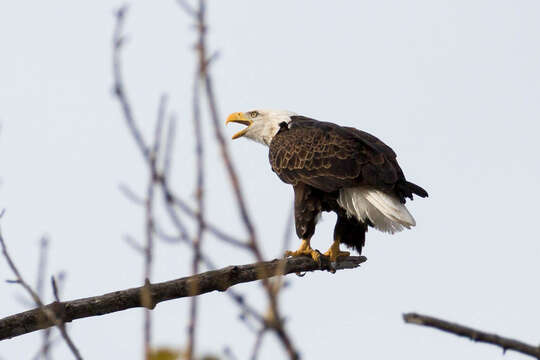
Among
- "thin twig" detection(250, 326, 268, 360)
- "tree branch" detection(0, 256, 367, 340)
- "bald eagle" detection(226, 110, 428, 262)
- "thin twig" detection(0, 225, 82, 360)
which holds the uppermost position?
"bald eagle" detection(226, 110, 428, 262)

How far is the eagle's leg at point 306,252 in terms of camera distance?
24.1 feet

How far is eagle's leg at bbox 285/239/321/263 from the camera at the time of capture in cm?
734

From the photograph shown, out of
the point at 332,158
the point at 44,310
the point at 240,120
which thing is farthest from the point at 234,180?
the point at 240,120

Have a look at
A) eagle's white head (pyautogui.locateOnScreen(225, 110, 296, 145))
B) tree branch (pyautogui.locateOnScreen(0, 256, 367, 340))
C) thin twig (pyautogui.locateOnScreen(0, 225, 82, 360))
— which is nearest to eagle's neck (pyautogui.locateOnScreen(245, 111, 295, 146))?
eagle's white head (pyautogui.locateOnScreen(225, 110, 296, 145))

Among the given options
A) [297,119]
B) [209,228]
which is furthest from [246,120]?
[209,228]

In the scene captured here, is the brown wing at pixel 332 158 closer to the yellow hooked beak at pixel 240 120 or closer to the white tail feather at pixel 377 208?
the white tail feather at pixel 377 208

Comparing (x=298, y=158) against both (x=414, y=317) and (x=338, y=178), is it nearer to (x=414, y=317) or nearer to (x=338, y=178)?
(x=338, y=178)

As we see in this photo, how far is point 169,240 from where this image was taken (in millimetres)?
1957

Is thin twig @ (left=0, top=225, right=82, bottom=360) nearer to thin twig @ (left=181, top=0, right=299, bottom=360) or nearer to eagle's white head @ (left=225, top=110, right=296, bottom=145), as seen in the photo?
thin twig @ (left=181, top=0, right=299, bottom=360)

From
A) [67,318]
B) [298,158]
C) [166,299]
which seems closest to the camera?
[67,318]

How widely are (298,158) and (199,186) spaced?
6153 millimetres

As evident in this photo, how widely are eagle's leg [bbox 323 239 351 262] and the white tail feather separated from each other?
0.36 meters

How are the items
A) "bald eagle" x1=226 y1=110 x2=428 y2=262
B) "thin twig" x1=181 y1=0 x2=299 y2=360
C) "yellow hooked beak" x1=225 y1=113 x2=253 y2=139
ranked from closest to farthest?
"thin twig" x1=181 y1=0 x2=299 y2=360 → "bald eagle" x1=226 y1=110 x2=428 y2=262 → "yellow hooked beak" x1=225 y1=113 x2=253 y2=139

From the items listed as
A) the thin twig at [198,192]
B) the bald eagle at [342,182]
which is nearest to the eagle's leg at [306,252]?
the bald eagle at [342,182]
